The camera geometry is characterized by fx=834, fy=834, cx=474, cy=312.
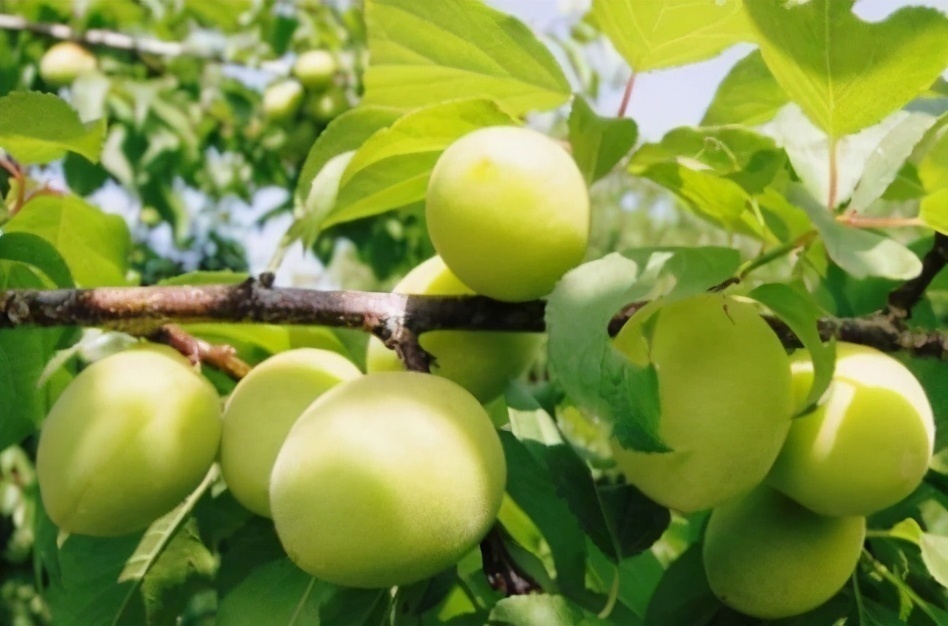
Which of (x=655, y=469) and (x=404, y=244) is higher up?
(x=655, y=469)

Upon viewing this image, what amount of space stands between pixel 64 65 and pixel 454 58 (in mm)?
1514

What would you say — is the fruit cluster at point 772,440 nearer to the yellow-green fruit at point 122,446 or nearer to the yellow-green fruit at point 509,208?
the yellow-green fruit at point 509,208

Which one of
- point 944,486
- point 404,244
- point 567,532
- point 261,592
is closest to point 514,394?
point 567,532

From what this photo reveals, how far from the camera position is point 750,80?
0.57m

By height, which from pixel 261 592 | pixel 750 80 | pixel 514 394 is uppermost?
pixel 750 80

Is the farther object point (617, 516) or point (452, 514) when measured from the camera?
point (617, 516)

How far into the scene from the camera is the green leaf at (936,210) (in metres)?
0.45

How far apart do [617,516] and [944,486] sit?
255 millimetres

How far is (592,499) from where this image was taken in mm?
537

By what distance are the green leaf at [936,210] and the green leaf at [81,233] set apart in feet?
1.90

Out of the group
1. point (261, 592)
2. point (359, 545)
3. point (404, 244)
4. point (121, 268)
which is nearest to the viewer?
point (359, 545)

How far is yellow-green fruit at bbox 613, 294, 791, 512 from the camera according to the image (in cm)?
42

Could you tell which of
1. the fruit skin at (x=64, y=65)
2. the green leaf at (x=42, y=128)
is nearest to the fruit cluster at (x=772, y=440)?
the green leaf at (x=42, y=128)

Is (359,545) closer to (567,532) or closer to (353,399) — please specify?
(353,399)
